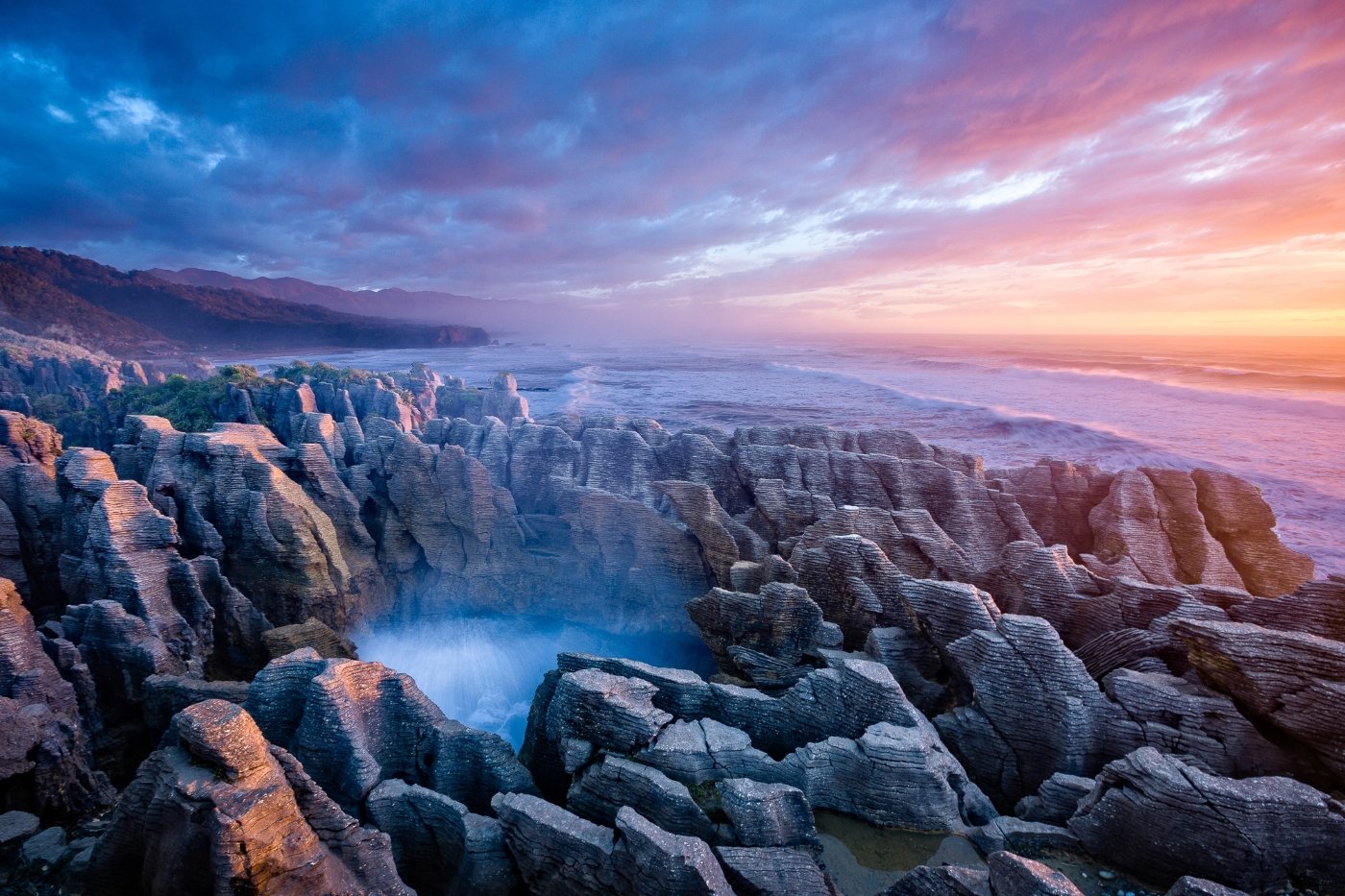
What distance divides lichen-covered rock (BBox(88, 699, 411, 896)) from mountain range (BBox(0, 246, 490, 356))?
448 feet

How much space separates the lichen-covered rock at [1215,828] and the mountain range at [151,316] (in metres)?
146

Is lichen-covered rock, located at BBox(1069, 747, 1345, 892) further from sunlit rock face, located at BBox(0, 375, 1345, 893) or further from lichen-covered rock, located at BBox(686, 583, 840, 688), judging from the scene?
lichen-covered rock, located at BBox(686, 583, 840, 688)

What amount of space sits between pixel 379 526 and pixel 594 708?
42.7ft

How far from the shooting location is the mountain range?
10793 cm

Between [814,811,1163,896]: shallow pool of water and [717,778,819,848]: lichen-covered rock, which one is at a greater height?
[717,778,819,848]: lichen-covered rock

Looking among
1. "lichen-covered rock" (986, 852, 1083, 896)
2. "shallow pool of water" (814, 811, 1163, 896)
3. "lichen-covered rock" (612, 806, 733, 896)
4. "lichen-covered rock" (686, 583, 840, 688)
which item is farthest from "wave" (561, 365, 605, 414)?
"lichen-covered rock" (986, 852, 1083, 896)

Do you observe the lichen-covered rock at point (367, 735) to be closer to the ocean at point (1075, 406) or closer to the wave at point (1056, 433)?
the ocean at point (1075, 406)

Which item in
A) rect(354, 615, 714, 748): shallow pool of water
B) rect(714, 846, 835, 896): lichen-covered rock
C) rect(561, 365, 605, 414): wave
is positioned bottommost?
rect(354, 615, 714, 748): shallow pool of water

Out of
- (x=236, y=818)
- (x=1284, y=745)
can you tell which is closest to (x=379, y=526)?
(x=236, y=818)

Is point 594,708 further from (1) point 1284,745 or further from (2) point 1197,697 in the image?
(1) point 1284,745

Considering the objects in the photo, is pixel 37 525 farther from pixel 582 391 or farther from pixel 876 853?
pixel 582 391

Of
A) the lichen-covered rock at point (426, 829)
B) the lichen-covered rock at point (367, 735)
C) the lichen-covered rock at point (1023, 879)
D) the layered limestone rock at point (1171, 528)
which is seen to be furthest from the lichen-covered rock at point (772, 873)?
the layered limestone rock at point (1171, 528)

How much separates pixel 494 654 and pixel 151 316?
199 meters

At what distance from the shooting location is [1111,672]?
931 centimetres
